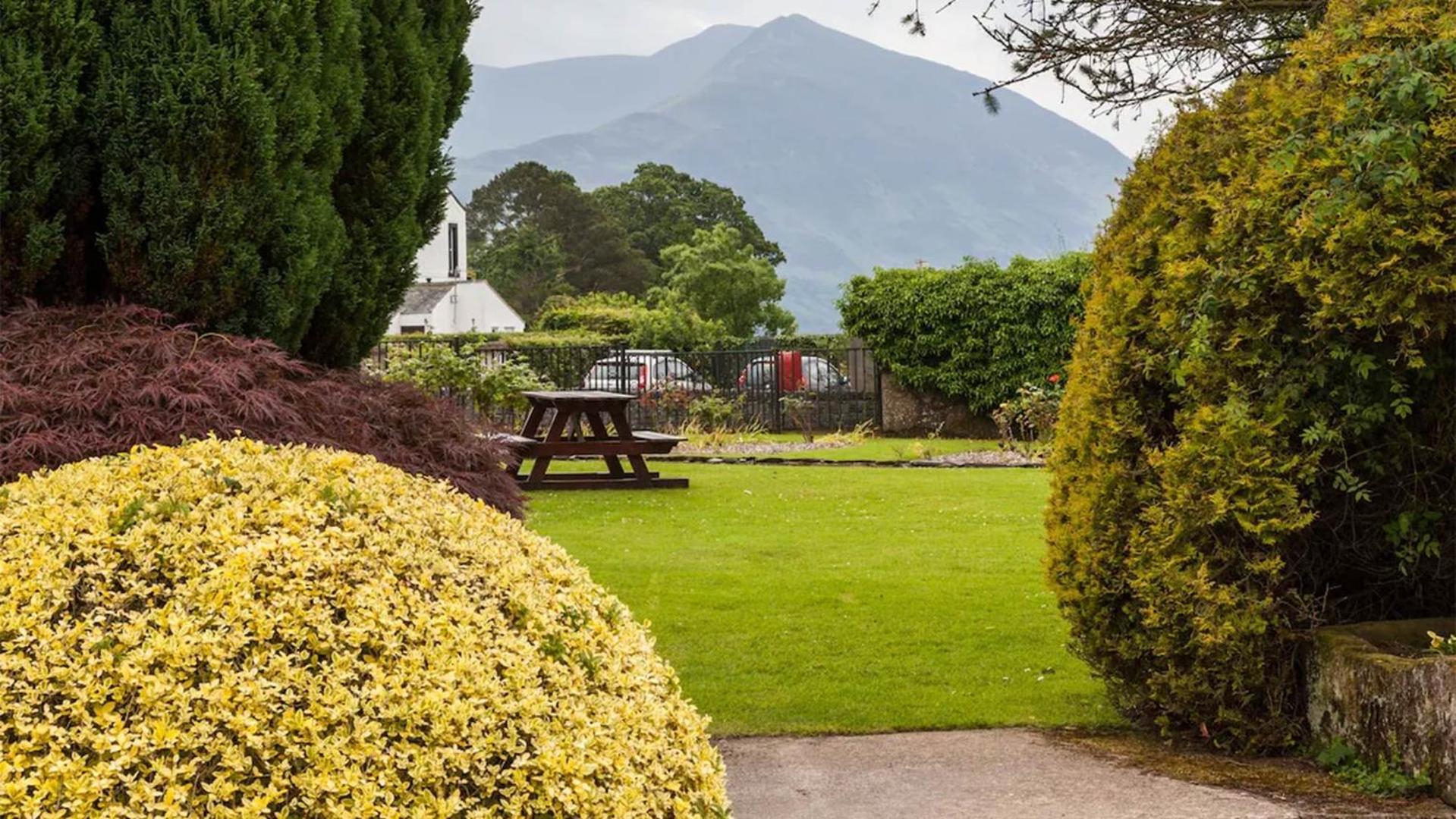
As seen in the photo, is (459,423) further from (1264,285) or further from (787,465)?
(787,465)

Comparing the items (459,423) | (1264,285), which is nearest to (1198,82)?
(1264,285)

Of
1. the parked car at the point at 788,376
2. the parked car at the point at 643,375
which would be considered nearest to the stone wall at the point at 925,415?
the parked car at the point at 788,376

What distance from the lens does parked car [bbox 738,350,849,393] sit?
24031 mm

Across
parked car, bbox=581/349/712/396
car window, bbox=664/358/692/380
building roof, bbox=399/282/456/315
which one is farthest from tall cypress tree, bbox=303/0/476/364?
building roof, bbox=399/282/456/315

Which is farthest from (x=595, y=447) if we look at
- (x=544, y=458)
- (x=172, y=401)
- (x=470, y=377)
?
(x=172, y=401)

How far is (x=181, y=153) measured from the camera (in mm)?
4887

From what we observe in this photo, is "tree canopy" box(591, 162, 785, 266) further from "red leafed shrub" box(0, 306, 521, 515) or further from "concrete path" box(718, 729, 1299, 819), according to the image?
"concrete path" box(718, 729, 1299, 819)

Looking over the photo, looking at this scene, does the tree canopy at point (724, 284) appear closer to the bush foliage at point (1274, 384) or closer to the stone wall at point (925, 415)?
the stone wall at point (925, 415)

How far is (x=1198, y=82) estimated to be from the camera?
684 centimetres

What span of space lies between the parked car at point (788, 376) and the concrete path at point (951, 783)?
1880 cm

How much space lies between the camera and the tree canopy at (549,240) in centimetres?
7088

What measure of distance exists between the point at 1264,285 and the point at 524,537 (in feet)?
8.65

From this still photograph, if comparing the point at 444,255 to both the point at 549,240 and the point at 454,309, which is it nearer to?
Answer: the point at 549,240

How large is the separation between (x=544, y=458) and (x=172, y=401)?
9.48 meters
